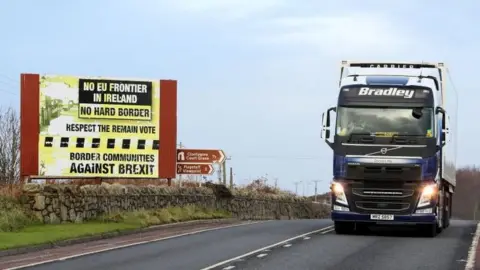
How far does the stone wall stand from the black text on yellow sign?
117 inches

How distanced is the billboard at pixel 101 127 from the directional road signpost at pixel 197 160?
186 centimetres

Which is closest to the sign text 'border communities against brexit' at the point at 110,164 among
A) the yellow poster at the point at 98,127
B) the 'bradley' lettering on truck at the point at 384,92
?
the yellow poster at the point at 98,127

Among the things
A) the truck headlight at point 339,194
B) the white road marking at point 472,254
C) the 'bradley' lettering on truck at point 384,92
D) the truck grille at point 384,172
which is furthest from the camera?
the truck headlight at point 339,194

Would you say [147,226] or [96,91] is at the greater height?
[96,91]

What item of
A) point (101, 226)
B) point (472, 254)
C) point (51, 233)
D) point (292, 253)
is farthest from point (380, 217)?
point (101, 226)

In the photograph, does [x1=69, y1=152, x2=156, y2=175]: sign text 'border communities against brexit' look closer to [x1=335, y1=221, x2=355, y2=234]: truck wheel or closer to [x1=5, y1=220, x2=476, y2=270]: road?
[x1=5, y1=220, x2=476, y2=270]: road

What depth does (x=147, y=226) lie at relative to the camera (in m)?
25.6

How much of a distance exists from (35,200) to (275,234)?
7.85 meters

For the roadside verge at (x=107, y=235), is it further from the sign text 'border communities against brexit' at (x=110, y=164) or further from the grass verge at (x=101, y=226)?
the sign text 'border communities against brexit' at (x=110, y=164)

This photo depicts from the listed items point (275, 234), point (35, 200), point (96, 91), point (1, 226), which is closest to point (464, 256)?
point (275, 234)

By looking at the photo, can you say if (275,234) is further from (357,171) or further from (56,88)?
(56,88)

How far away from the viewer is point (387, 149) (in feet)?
65.6

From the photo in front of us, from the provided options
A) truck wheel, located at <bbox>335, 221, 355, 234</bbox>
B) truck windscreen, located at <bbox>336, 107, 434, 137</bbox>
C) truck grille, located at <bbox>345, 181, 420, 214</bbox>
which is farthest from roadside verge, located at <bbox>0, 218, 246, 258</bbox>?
truck windscreen, located at <bbox>336, 107, 434, 137</bbox>

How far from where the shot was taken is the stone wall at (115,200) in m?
24.7
